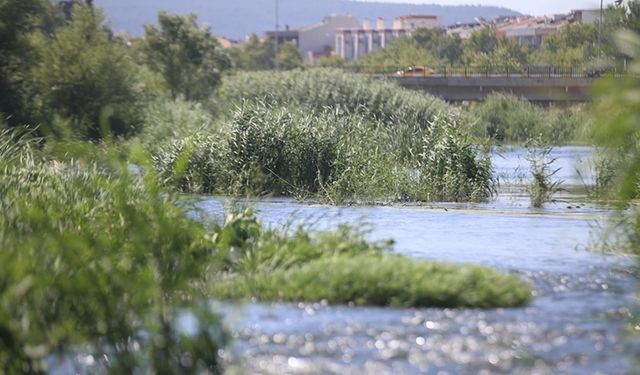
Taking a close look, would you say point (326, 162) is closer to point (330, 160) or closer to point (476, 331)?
point (330, 160)

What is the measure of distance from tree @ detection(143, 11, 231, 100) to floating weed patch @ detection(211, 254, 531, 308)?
53364 millimetres

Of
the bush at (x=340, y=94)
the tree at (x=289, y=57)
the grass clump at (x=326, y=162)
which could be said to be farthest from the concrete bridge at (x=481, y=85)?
the tree at (x=289, y=57)

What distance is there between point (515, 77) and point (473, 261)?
175 ft

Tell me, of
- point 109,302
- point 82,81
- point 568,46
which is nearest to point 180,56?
point 82,81

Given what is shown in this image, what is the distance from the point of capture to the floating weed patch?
12750mm

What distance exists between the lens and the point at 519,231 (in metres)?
20.0

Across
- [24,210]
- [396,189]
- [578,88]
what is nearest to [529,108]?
[578,88]

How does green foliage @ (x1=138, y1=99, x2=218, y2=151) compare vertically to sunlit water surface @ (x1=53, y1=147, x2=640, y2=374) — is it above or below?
above

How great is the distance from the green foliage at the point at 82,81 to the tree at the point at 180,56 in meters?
21.0

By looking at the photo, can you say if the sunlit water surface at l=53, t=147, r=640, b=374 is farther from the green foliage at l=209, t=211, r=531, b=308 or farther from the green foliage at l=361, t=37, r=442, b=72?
the green foliage at l=361, t=37, r=442, b=72

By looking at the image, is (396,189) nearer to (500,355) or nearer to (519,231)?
(519,231)

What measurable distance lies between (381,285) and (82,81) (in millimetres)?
31691

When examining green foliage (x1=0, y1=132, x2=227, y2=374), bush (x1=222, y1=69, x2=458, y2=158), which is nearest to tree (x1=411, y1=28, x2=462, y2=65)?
bush (x1=222, y1=69, x2=458, y2=158)

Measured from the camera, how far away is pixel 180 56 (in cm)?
6694
